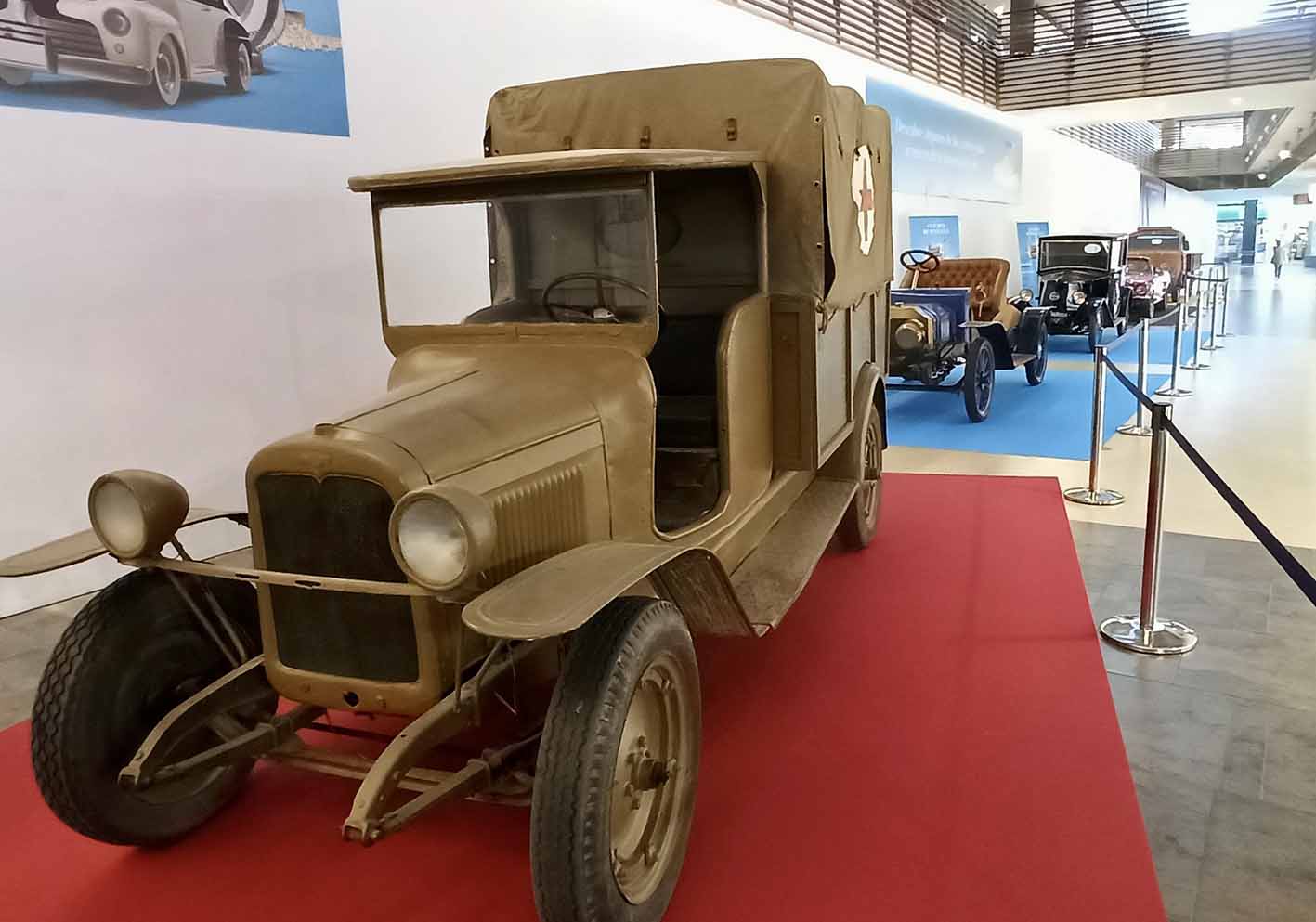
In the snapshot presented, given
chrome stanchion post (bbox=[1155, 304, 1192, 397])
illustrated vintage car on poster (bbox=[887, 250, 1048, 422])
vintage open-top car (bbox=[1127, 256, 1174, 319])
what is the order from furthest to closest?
vintage open-top car (bbox=[1127, 256, 1174, 319])
chrome stanchion post (bbox=[1155, 304, 1192, 397])
illustrated vintage car on poster (bbox=[887, 250, 1048, 422])

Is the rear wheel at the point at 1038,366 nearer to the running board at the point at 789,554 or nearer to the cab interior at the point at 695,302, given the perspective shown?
the running board at the point at 789,554

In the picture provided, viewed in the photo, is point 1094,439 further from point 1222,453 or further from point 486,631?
point 486,631

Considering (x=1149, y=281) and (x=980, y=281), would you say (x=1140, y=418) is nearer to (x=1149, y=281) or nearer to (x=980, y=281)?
(x=980, y=281)

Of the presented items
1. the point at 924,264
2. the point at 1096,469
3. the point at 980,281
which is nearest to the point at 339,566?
the point at 1096,469

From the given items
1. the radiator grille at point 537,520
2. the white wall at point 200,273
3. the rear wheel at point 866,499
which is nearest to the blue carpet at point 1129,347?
the rear wheel at point 866,499

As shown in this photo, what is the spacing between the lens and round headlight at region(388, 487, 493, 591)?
1906mm

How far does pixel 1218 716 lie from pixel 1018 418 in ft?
18.8

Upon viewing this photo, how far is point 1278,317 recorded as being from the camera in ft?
56.3

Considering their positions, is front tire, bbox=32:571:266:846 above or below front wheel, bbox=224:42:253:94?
below

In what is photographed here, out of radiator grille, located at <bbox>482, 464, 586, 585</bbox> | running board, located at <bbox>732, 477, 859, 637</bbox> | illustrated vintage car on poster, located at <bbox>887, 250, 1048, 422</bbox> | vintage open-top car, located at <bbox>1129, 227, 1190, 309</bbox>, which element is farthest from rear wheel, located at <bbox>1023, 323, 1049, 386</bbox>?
radiator grille, located at <bbox>482, 464, 586, 585</bbox>

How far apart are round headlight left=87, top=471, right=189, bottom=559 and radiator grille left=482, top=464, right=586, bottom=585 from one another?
2.72 ft

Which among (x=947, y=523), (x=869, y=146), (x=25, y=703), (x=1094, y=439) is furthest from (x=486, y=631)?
(x=1094, y=439)

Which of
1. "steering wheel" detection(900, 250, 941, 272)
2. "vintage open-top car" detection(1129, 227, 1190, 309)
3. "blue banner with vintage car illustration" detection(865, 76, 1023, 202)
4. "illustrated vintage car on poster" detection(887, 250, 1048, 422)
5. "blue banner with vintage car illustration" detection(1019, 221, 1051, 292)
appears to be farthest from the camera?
"blue banner with vintage car illustration" detection(1019, 221, 1051, 292)

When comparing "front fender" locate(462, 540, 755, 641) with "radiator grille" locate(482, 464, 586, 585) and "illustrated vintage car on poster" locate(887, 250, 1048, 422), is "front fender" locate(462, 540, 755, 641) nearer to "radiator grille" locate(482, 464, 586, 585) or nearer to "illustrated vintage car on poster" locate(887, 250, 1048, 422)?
"radiator grille" locate(482, 464, 586, 585)
